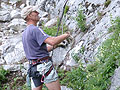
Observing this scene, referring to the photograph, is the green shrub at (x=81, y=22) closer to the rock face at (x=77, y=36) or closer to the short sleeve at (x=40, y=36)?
the rock face at (x=77, y=36)

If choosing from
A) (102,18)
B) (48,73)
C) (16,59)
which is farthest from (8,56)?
(48,73)

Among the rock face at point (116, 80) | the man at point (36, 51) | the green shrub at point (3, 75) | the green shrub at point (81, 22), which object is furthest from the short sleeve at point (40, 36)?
the green shrub at point (3, 75)

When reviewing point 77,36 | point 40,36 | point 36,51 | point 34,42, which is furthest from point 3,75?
point 40,36

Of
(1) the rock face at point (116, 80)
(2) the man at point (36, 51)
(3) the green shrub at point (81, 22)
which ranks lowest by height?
(1) the rock face at point (116, 80)

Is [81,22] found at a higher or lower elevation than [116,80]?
higher

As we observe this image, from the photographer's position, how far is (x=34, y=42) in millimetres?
3488

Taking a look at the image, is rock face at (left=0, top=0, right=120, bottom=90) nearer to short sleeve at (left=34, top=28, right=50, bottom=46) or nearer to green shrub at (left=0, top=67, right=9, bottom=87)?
green shrub at (left=0, top=67, right=9, bottom=87)

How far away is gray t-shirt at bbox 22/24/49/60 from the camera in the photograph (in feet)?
11.0

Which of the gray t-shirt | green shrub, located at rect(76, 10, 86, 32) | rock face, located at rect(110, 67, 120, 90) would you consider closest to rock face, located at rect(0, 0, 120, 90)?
rock face, located at rect(110, 67, 120, 90)

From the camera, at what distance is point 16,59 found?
938cm

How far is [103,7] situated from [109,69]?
12.9ft

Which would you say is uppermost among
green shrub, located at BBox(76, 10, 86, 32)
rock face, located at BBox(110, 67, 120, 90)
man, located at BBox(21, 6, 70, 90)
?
green shrub, located at BBox(76, 10, 86, 32)

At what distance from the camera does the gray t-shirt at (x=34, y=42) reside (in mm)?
3338

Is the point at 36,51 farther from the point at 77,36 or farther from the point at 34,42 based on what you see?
the point at 77,36
